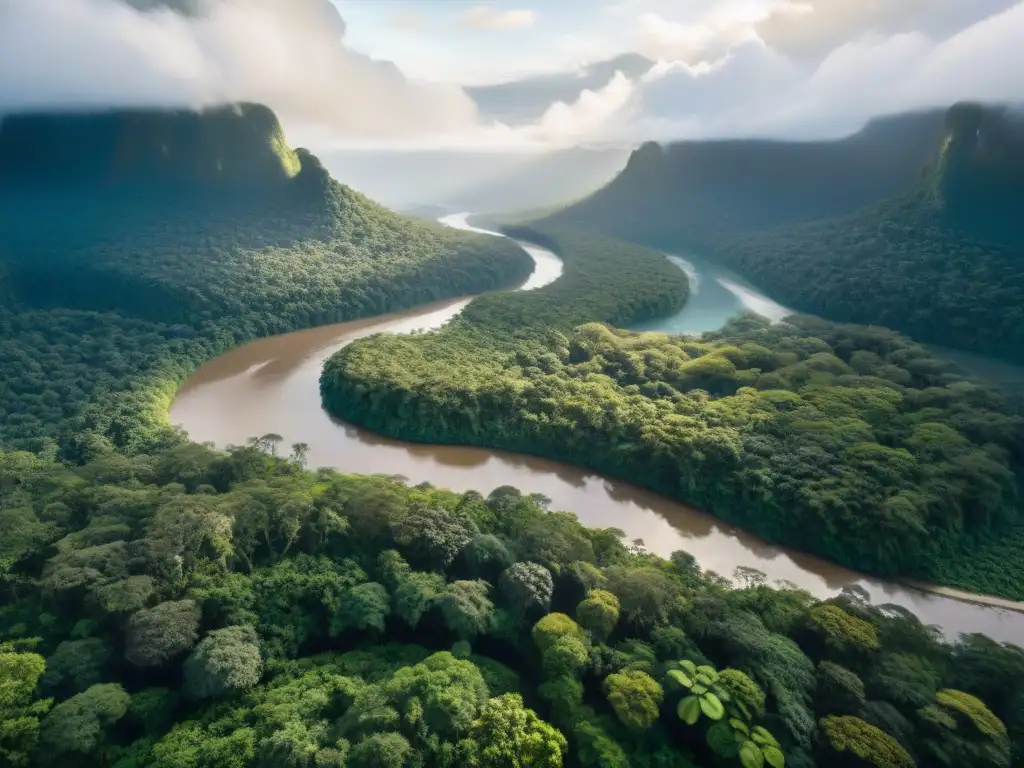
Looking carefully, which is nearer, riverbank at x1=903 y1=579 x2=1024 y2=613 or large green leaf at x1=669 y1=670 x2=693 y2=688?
large green leaf at x1=669 y1=670 x2=693 y2=688

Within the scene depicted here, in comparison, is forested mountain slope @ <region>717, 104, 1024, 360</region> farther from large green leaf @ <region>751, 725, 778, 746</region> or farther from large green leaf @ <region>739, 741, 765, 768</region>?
large green leaf @ <region>739, 741, 765, 768</region>

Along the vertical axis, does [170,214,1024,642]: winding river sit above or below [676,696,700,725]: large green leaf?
below

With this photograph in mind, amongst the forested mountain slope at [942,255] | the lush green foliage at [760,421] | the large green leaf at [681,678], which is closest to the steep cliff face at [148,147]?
the lush green foliage at [760,421]

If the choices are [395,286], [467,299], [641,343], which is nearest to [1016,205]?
[641,343]

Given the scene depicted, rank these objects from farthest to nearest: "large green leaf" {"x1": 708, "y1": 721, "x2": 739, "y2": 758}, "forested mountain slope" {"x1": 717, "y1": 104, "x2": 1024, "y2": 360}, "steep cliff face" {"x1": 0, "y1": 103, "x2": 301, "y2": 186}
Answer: "steep cliff face" {"x1": 0, "y1": 103, "x2": 301, "y2": 186} < "forested mountain slope" {"x1": 717, "y1": 104, "x2": 1024, "y2": 360} < "large green leaf" {"x1": 708, "y1": 721, "x2": 739, "y2": 758}

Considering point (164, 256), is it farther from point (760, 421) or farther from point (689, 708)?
point (689, 708)

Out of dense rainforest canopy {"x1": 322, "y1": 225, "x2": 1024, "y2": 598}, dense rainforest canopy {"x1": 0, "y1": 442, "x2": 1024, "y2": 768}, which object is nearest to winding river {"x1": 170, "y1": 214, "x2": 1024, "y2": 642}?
dense rainforest canopy {"x1": 322, "y1": 225, "x2": 1024, "y2": 598}
